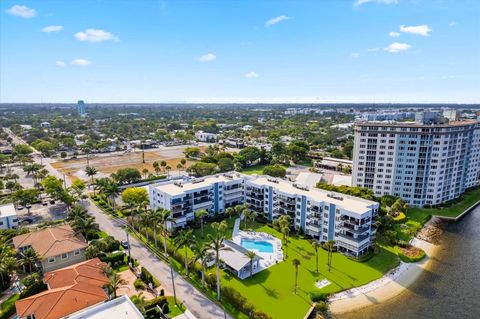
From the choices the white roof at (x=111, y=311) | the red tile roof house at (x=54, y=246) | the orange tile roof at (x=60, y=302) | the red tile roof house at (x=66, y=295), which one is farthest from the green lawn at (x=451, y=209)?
the red tile roof house at (x=54, y=246)

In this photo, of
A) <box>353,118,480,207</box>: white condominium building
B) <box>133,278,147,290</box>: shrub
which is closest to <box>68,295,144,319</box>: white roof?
<box>133,278,147,290</box>: shrub

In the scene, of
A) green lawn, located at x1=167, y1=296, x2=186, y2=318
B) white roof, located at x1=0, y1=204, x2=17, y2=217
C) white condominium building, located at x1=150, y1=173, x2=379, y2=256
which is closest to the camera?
green lawn, located at x1=167, y1=296, x2=186, y2=318

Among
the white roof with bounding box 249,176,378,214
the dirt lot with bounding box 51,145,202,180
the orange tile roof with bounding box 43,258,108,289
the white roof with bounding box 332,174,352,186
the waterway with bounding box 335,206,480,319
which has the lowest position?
the waterway with bounding box 335,206,480,319

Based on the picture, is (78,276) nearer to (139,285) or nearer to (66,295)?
(66,295)

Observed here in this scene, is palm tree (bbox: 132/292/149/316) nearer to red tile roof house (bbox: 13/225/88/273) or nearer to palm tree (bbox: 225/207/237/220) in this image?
red tile roof house (bbox: 13/225/88/273)

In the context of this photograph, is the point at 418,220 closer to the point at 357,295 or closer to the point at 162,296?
the point at 357,295
